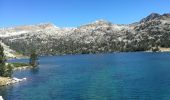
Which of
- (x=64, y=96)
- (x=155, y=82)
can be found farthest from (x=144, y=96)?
(x=155, y=82)

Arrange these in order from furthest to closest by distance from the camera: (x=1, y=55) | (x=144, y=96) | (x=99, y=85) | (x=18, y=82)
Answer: (x=1, y=55)
(x=18, y=82)
(x=99, y=85)
(x=144, y=96)

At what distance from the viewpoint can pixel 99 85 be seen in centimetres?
15162

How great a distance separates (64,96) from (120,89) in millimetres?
23004

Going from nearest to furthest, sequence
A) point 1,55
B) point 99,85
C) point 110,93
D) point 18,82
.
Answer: point 110,93 → point 99,85 → point 18,82 → point 1,55

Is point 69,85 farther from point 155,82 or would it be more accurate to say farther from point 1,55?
point 1,55

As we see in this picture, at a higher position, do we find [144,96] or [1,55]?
[1,55]

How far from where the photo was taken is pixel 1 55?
7603 inches

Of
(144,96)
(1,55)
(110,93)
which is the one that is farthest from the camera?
(1,55)

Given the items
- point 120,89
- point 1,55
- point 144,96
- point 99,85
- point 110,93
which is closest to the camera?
point 144,96

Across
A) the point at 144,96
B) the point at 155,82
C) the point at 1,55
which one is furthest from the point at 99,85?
the point at 1,55

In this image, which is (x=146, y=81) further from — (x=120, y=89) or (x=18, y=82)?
(x=18, y=82)

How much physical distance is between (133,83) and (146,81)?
28.3 feet

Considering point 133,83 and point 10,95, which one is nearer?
point 10,95

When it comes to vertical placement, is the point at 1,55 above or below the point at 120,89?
above
